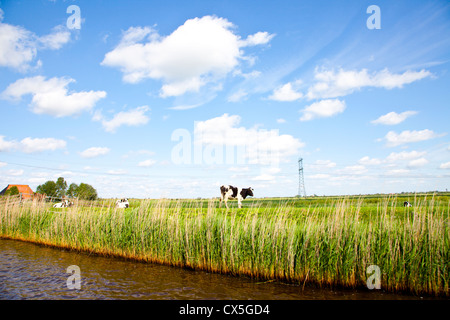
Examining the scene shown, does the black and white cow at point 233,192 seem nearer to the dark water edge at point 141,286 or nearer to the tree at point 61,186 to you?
the dark water edge at point 141,286

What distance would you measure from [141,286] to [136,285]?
8.8 inches

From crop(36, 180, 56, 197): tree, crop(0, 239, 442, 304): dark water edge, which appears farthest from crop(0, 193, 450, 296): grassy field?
crop(36, 180, 56, 197): tree

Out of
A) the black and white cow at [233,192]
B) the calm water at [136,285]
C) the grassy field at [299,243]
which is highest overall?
the black and white cow at [233,192]

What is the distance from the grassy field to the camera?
280 inches

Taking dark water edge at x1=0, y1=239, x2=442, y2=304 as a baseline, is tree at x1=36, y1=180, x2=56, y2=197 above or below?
above

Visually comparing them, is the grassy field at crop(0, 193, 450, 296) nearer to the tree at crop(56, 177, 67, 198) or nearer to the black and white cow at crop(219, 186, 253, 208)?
the black and white cow at crop(219, 186, 253, 208)

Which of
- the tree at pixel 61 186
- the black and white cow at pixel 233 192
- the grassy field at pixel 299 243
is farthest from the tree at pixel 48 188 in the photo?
the grassy field at pixel 299 243

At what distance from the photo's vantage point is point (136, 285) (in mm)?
8531

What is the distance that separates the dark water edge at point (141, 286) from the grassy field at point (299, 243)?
13.8 inches

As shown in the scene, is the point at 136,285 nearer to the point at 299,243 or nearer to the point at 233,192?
the point at 299,243

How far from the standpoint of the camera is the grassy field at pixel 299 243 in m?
7.12

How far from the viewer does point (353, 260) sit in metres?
7.61

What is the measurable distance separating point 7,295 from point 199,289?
18.8 ft
